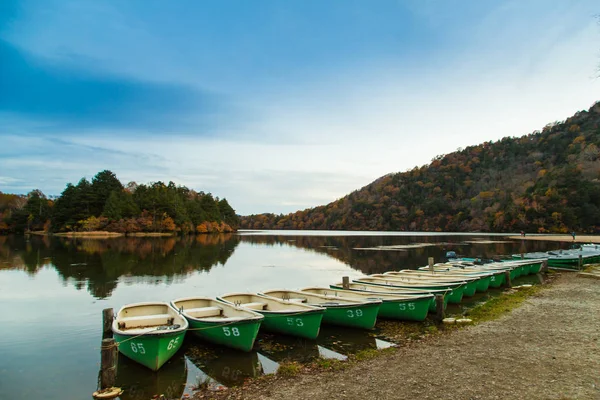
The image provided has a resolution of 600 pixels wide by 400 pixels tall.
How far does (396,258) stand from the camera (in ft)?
142

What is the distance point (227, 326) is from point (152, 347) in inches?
83.4

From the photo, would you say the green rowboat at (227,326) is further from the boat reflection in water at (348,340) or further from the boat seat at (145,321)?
the boat reflection in water at (348,340)

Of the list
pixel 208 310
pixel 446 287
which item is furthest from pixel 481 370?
pixel 208 310

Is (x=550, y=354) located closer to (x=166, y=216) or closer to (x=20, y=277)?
(x=20, y=277)

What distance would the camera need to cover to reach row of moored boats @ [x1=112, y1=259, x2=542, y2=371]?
10180 millimetres

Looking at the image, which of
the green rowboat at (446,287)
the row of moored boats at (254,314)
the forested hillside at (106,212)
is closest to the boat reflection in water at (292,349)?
the row of moored boats at (254,314)

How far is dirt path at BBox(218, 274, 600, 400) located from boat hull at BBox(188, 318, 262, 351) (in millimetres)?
2516

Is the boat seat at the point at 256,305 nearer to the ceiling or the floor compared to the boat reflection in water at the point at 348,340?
nearer to the ceiling

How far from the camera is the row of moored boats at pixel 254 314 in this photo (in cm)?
1018

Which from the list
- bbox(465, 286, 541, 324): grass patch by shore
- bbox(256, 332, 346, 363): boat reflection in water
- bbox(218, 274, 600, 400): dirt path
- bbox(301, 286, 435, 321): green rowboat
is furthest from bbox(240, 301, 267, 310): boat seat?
bbox(465, 286, 541, 324): grass patch by shore

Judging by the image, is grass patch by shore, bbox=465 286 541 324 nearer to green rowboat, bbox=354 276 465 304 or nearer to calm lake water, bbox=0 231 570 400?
green rowboat, bbox=354 276 465 304

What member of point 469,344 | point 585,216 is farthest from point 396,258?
point 585,216

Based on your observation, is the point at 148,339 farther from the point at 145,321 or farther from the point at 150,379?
the point at 145,321

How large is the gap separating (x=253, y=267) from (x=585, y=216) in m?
88.5
